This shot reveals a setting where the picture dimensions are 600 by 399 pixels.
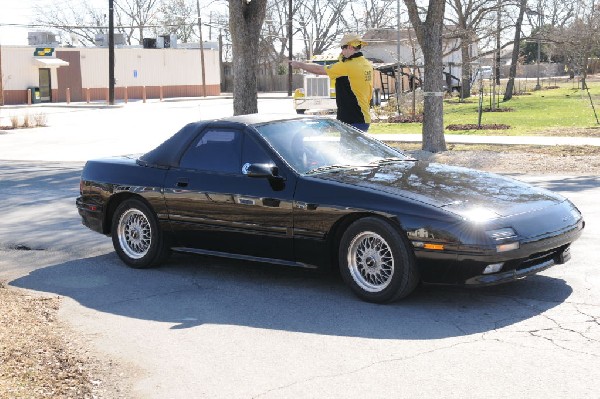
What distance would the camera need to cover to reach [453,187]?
23.3 feet

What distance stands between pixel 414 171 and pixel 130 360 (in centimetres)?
298

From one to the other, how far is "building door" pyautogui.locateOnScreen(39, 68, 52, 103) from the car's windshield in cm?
5680

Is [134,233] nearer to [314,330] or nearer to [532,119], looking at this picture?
[314,330]

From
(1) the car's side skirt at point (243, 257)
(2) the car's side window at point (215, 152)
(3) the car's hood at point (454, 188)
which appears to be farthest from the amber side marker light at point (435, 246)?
(2) the car's side window at point (215, 152)

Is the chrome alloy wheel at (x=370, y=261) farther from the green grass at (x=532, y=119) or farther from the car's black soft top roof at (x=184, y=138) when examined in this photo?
the green grass at (x=532, y=119)

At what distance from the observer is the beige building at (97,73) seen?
6019 cm

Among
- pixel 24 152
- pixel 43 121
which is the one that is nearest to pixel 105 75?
pixel 43 121

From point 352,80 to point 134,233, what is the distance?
4.18 metres

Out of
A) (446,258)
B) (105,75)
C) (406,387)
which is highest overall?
(105,75)

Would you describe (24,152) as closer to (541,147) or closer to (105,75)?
(541,147)

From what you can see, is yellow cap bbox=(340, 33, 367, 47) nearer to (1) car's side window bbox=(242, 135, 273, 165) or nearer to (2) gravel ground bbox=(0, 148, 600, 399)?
(1) car's side window bbox=(242, 135, 273, 165)

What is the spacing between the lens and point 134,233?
841 cm

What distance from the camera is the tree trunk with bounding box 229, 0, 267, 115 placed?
18.3m

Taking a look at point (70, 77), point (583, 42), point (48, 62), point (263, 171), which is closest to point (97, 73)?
point (70, 77)
